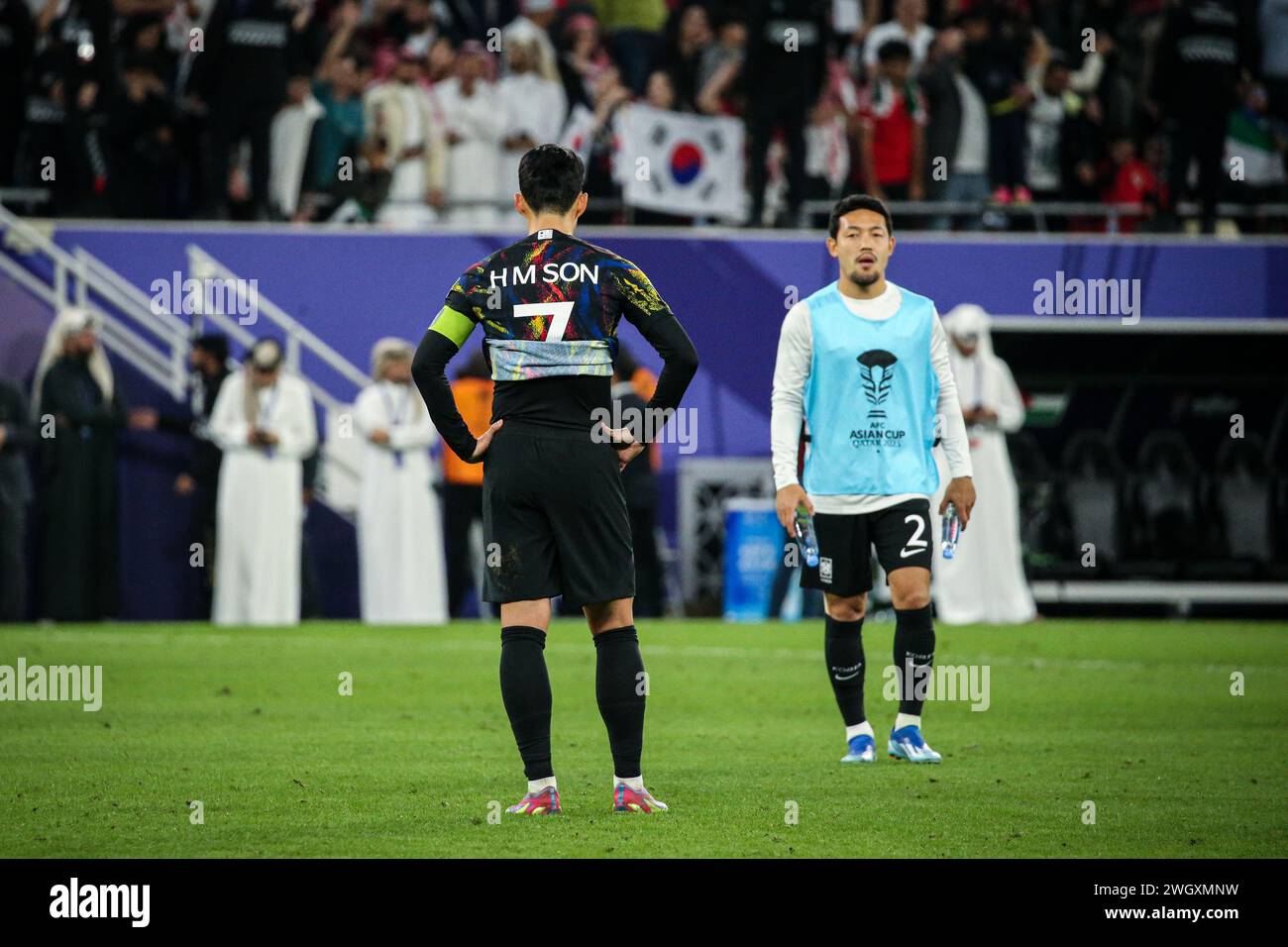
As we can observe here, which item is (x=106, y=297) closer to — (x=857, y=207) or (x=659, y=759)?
(x=659, y=759)

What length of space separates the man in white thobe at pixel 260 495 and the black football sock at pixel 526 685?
40.8 feet

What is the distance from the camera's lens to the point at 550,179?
7.78m

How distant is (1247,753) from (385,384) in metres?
11.7

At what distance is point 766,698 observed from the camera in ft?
43.0

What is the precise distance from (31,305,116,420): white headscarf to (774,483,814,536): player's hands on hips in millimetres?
12033

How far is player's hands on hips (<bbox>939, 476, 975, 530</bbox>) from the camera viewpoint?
9.51 metres

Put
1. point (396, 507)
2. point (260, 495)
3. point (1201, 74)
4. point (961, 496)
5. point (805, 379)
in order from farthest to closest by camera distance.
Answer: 1. point (1201, 74)
2. point (396, 507)
3. point (260, 495)
4. point (805, 379)
5. point (961, 496)

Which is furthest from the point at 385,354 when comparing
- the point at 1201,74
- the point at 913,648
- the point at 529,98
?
the point at 913,648

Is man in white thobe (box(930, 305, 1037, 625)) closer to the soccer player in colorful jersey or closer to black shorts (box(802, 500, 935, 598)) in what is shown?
black shorts (box(802, 500, 935, 598))

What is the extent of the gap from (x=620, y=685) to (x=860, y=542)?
211cm

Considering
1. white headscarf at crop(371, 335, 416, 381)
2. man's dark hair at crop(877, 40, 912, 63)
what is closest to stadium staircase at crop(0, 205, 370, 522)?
white headscarf at crop(371, 335, 416, 381)

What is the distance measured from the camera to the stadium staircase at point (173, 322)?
68.1 feet

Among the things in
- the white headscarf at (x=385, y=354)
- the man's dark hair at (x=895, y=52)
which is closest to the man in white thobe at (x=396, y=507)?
the white headscarf at (x=385, y=354)
